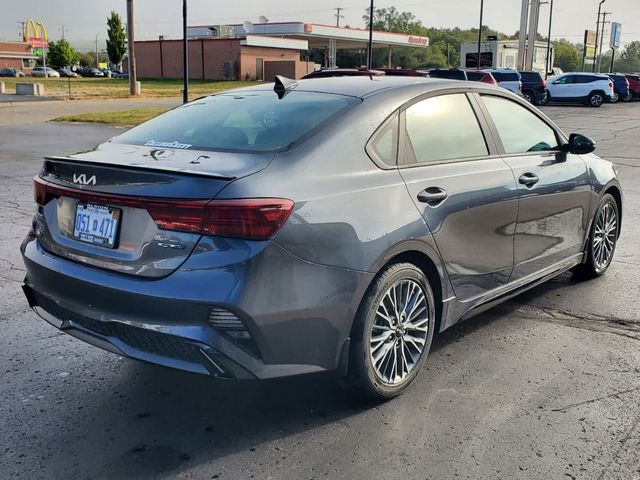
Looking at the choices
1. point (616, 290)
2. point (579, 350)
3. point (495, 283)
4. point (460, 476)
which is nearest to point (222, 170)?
point (460, 476)

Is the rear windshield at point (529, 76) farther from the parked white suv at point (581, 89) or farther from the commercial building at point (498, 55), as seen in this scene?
the commercial building at point (498, 55)

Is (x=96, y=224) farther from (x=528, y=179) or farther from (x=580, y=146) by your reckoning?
(x=580, y=146)

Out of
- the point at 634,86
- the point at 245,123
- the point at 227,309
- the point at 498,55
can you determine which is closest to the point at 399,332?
the point at 227,309

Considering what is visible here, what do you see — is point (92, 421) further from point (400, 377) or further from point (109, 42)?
point (109, 42)

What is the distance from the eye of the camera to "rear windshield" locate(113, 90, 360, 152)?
Result: 3.50m

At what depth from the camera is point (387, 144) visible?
12.0 ft

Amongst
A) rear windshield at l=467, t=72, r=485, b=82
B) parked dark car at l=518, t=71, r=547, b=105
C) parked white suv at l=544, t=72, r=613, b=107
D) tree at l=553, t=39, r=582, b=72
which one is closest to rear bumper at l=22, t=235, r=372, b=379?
rear windshield at l=467, t=72, r=485, b=82

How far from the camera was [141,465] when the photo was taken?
3.00 meters

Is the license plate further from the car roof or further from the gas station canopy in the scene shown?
the gas station canopy

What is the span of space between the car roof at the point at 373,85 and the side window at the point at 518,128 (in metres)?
0.16

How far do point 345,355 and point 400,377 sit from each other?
1.71 ft

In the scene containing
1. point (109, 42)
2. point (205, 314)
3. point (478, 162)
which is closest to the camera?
point (205, 314)

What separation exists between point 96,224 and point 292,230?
95cm

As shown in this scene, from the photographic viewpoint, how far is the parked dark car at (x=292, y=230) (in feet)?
9.57
